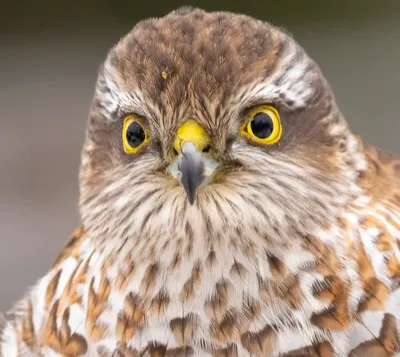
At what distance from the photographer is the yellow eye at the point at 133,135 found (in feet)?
4.02

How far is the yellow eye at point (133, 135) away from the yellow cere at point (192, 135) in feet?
0.20

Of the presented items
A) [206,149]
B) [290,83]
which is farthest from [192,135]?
[290,83]

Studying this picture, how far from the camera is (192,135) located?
46.3 inches

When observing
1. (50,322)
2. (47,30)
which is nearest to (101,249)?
(50,322)

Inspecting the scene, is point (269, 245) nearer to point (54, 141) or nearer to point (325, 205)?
point (325, 205)

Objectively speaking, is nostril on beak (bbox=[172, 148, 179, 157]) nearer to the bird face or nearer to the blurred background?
the bird face

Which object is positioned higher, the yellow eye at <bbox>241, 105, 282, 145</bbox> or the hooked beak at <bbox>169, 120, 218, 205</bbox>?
the yellow eye at <bbox>241, 105, 282, 145</bbox>

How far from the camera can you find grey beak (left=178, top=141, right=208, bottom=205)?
1138mm

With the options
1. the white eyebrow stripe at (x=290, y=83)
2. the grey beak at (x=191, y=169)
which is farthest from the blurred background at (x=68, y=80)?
the grey beak at (x=191, y=169)

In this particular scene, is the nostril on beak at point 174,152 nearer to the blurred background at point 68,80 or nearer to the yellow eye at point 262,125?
the yellow eye at point 262,125

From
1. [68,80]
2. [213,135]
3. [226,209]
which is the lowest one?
[68,80]

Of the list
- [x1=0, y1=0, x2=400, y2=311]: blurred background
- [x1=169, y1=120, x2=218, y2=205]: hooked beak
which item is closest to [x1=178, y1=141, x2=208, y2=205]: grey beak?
[x1=169, y1=120, x2=218, y2=205]: hooked beak

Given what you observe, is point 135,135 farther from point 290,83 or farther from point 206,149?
point 290,83

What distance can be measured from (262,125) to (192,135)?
0.34 ft
